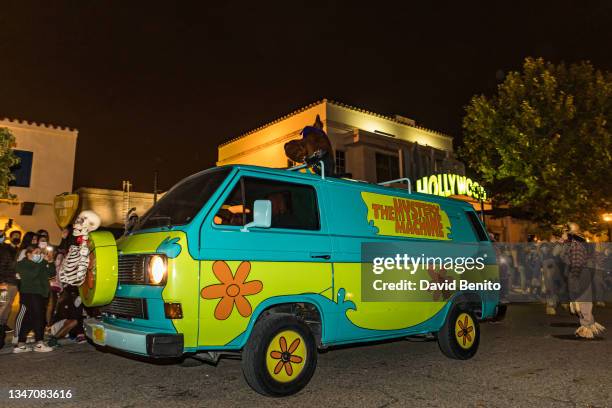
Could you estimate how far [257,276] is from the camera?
4.46 metres

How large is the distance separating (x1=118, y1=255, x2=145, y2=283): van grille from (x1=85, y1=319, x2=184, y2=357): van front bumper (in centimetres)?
47

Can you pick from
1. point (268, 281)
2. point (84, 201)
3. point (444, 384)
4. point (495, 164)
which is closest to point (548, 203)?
point (495, 164)

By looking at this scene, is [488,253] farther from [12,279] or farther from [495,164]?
[495,164]

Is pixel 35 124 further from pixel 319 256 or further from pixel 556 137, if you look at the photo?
pixel 556 137

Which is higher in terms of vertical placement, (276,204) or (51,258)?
(276,204)

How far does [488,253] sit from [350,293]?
10.7 ft

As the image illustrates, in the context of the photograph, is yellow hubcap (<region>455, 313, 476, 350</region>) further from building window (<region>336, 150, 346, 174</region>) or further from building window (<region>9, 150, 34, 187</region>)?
building window (<region>9, 150, 34, 187</region>)

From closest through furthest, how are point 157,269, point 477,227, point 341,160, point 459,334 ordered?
point 157,269
point 459,334
point 477,227
point 341,160

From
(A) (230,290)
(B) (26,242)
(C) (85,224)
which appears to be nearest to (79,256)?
(C) (85,224)

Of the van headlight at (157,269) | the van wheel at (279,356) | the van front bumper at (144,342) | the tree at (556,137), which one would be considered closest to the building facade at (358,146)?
the tree at (556,137)

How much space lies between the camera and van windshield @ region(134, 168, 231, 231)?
4570 mm

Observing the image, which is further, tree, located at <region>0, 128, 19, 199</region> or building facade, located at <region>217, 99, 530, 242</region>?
building facade, located at <region>217, 99, 530, 242</region>

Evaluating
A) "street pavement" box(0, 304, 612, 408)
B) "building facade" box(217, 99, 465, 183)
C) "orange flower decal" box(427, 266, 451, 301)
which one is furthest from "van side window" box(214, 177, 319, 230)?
"building facade" box(217, 99, 465, 183)

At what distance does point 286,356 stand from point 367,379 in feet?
4.28
